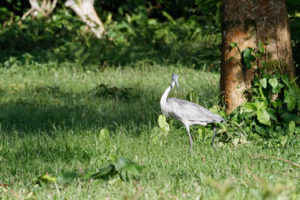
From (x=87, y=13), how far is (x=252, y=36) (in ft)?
32.6

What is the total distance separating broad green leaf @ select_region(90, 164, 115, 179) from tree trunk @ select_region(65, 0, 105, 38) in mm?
10627

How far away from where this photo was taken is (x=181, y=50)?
45.3ft

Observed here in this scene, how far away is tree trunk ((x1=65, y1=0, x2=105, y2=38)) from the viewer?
14.3 m

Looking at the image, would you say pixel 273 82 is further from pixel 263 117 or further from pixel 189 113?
pixel 189 113

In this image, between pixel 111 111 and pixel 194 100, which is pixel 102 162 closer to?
pixel 194 100

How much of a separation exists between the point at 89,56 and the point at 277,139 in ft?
25.9

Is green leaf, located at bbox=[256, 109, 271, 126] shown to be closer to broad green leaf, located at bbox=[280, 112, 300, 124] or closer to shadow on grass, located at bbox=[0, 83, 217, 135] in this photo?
A: broad green leaf, located at bbox=[280, 112, 300, 124]

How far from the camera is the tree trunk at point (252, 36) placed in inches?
219

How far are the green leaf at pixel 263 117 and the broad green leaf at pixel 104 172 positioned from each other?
7.29 feet

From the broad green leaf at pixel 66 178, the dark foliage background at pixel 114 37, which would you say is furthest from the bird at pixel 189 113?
the dark foliage background at pixel 114 37

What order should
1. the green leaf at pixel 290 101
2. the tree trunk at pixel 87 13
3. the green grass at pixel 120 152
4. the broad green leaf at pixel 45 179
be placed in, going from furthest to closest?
the tree trunk at pixel 87 13 < the green leaf at pixel 290 101 < the broad green leaf at pixel 45 179 < the green grass at pixel 120 152

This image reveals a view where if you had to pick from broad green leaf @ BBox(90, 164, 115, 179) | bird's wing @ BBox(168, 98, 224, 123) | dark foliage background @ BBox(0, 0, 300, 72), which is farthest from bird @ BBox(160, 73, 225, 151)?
dark foliage background @ BBox(0, 0, 300, 72)

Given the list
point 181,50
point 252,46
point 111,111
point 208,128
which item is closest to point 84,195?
point 208,128

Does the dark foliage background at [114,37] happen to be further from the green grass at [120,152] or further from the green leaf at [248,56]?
the green leaf at [248,56]
